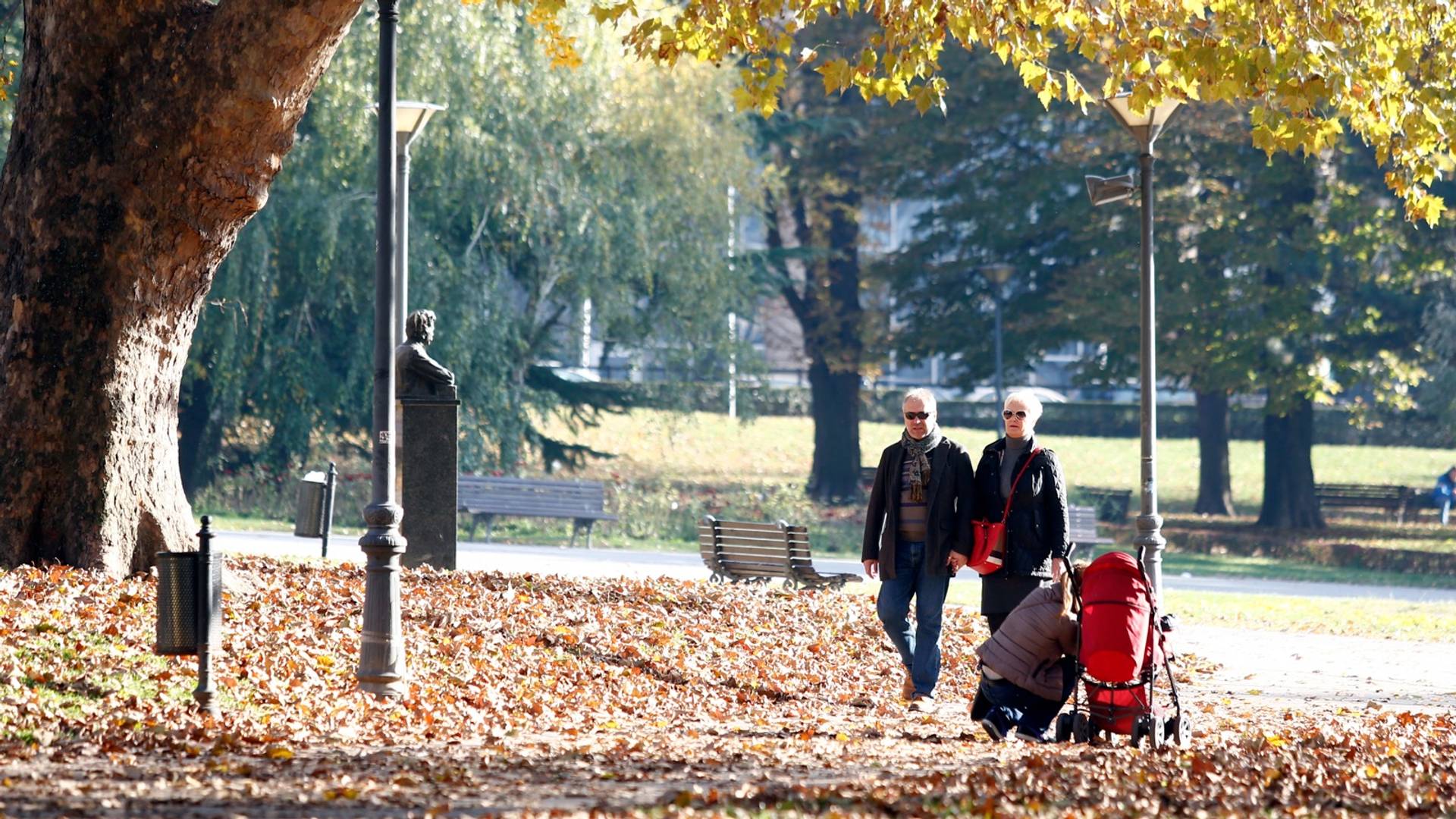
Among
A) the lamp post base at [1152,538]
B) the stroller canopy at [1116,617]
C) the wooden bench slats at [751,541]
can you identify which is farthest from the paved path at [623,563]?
the stroller canopy at [1116,617]

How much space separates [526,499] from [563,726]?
15669 mm

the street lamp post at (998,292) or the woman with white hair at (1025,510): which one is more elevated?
the street lamp post at (998,292)

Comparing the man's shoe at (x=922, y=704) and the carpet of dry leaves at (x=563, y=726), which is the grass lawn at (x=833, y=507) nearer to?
the carpet of dry leaves at (x=563, y=726)

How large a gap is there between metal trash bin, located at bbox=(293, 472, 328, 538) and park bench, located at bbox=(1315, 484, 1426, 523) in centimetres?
2112

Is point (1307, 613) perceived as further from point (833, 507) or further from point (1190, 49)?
point (833, 507)

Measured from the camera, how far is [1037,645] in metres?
8.60

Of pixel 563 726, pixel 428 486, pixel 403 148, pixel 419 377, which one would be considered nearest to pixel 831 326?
pixel 403 148

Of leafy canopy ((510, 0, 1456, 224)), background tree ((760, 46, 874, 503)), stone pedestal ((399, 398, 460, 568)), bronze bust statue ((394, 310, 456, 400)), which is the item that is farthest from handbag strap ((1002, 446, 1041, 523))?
background tree ((760, 46, 874, 503))

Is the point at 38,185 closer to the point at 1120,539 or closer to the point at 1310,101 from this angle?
the point at 1310,101

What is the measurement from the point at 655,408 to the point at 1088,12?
20630 mm

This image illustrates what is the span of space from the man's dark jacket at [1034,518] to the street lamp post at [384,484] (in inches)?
A: 124

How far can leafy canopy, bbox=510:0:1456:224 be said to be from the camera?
→ 11102 millimetres

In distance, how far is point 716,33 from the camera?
39.9ft

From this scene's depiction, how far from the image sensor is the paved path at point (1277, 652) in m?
12.0
